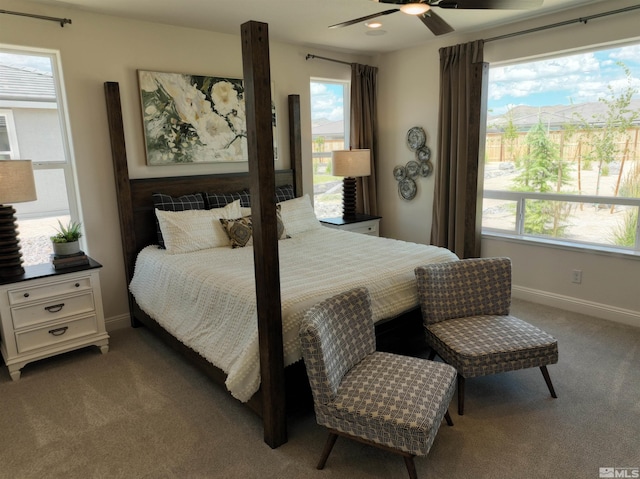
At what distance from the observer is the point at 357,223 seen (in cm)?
474

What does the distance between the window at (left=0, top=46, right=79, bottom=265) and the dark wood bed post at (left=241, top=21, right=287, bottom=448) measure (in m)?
2.34

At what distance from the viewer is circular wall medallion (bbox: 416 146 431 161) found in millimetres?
4779

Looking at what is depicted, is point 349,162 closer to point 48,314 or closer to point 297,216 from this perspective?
point 297,216

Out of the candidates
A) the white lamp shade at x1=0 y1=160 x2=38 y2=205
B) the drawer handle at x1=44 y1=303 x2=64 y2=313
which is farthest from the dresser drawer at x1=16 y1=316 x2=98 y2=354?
the white lamp shade at x1=0 y1=160 x2=38 y2=205

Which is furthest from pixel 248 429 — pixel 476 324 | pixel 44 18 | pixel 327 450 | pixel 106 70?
pixel 44 18

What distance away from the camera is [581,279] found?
3.81 metres

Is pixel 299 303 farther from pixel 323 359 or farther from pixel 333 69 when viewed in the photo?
pixel 333 69

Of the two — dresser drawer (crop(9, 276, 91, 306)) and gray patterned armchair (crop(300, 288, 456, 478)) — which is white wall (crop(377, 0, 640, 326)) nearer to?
gray patterned armchair (crop(300, 288, 456, 478))

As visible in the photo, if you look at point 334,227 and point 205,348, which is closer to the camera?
point 205,348

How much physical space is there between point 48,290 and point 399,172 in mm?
3756

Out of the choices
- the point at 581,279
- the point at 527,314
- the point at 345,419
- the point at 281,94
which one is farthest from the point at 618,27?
the point at 345,419

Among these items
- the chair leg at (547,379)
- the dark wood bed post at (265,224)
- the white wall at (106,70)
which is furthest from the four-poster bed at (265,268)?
the chair leg at (547,379)

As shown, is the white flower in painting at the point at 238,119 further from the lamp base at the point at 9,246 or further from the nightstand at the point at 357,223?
the lamp base at the point at 9,246

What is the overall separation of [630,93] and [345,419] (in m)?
3.56
